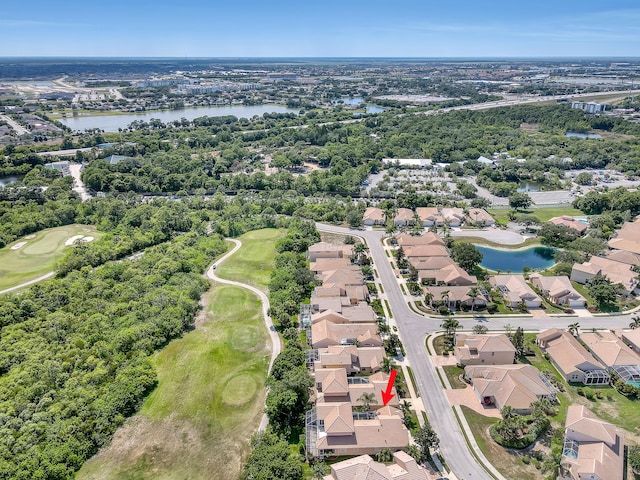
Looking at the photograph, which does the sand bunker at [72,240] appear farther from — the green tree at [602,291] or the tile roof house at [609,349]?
the green tree at [602,291]

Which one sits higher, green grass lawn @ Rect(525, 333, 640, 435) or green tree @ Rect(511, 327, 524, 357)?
green tree @ Rect(511, 327, 524, 357)

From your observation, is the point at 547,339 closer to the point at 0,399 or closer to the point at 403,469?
the point at 403,469

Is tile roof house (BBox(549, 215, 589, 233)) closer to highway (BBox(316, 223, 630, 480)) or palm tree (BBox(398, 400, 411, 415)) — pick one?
highway (BBox(316, 223, 630, 480))

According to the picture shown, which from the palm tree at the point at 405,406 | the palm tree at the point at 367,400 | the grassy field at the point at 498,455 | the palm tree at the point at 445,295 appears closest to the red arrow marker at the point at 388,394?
the palm tree at the point at 367,400

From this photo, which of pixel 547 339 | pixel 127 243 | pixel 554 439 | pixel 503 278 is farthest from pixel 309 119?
pixel 554 439

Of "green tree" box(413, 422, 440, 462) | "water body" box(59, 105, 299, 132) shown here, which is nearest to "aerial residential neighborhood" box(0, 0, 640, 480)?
"green tree" box(413, 422, 440, 462)

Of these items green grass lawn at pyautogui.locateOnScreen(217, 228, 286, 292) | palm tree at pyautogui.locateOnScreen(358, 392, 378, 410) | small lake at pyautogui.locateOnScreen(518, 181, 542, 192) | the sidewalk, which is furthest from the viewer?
small lake at pyautogui.locateOnScreen(518, 181, 542, 192)
